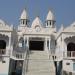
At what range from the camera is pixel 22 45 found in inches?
1544

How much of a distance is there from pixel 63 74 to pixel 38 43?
39.2ft

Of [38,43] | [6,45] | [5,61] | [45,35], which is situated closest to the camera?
[5,61]

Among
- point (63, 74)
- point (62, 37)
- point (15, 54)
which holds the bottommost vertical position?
point (63, 74)

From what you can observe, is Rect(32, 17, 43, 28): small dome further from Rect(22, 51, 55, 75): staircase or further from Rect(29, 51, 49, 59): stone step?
Rect(22, 51, 55, 75): staircase

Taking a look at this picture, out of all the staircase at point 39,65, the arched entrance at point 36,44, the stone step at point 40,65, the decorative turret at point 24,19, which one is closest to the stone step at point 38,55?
the staircase at point 39,65

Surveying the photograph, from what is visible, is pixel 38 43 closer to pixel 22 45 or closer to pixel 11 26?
pixel 22 45

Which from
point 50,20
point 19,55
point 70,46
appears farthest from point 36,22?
point 19,55

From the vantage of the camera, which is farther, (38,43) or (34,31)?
(38,43)

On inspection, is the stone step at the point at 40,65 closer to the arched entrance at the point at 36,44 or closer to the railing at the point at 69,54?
the railing at the point at 69,54

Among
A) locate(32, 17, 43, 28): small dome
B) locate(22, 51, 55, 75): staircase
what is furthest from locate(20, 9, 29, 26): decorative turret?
locate(22, 51, 55, 75): staircase

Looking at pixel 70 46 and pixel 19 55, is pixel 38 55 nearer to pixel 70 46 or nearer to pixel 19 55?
pixel 19 55

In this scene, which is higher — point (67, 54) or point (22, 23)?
point (22, 23)

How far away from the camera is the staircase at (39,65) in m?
28.2

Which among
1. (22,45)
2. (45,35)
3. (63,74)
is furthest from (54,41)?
(63,74)
